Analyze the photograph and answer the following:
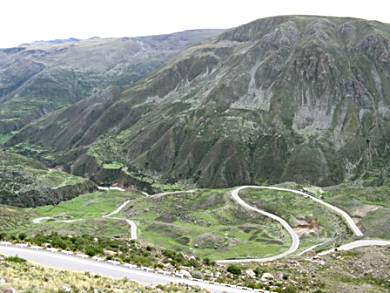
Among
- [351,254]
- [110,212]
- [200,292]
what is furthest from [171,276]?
[110,212]

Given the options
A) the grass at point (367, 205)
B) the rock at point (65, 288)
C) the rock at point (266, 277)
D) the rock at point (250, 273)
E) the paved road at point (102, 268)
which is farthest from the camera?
the grass at point (367, 205)

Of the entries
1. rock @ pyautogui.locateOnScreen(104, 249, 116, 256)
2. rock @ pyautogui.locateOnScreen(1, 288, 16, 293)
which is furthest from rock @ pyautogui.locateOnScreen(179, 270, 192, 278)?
rock @ pyautogui.locateOnScreen(1, 288, 16, 293)

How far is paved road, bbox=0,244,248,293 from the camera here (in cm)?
4091

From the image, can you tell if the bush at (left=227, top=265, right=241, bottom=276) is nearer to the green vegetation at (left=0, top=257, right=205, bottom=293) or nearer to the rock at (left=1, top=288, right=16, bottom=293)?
the green vegetation at (left=0, top=257, right=205, bottom=293)

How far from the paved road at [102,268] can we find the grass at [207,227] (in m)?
65.2

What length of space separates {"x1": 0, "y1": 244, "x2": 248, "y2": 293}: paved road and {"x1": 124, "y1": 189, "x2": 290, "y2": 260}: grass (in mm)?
65224

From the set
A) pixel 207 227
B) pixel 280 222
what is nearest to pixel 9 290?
pixel 207 227

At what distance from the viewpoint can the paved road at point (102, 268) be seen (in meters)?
40.9

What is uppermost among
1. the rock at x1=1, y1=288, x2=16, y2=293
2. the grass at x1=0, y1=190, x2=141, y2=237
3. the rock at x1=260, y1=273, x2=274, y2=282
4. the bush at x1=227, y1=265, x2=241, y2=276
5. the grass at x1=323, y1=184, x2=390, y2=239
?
the rock at x1=1, y1=288, x2=16, y2=293

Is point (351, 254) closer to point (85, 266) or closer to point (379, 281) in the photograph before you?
point (379, 281)

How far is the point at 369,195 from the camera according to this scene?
15500 centimetres

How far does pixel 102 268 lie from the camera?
42.5 meters

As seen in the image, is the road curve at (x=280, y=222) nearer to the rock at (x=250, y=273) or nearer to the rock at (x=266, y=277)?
the rock at (x=250, y=273)

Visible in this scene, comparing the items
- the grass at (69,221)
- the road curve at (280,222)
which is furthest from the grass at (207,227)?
the grass at (69,221)
